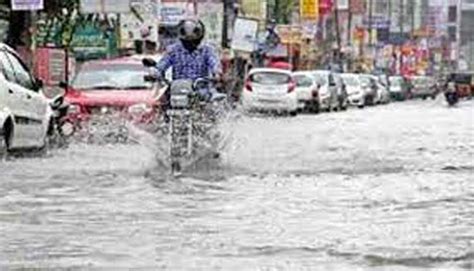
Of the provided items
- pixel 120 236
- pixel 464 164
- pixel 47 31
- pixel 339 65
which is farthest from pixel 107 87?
pixel 339 65

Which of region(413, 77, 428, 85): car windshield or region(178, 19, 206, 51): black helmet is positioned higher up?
region(178, 19, 206, 51): black helmet

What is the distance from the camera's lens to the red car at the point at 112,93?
76.2ft

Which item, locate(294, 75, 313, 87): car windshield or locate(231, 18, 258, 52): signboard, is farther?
locate(231, 18, 258, 52): signboard

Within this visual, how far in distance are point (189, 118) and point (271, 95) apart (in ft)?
92.2

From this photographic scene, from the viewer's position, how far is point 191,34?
17.2 metres

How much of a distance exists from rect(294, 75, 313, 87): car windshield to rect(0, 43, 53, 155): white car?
27248 mm

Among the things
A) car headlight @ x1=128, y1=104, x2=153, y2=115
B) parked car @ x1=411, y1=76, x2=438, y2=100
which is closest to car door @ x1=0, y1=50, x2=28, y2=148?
car headlight @ x1=128, y1=104, x2=153, y2=115

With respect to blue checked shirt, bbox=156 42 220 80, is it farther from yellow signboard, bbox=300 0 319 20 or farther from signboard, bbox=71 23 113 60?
yellow signboard, bbox=300 0 319 20

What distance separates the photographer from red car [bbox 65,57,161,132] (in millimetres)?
23219

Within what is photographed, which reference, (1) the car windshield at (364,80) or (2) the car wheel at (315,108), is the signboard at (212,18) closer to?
(1) the car windshield at (364,80)

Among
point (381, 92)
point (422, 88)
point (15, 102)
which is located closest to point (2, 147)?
point (15, 102)

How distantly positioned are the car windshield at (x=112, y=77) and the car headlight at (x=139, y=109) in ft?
4.89

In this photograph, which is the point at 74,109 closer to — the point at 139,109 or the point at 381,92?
the point at 139,109

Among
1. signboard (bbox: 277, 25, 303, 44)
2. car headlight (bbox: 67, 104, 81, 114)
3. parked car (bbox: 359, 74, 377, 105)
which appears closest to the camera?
car headlight (bbox: 67, 104, 81, 114)
